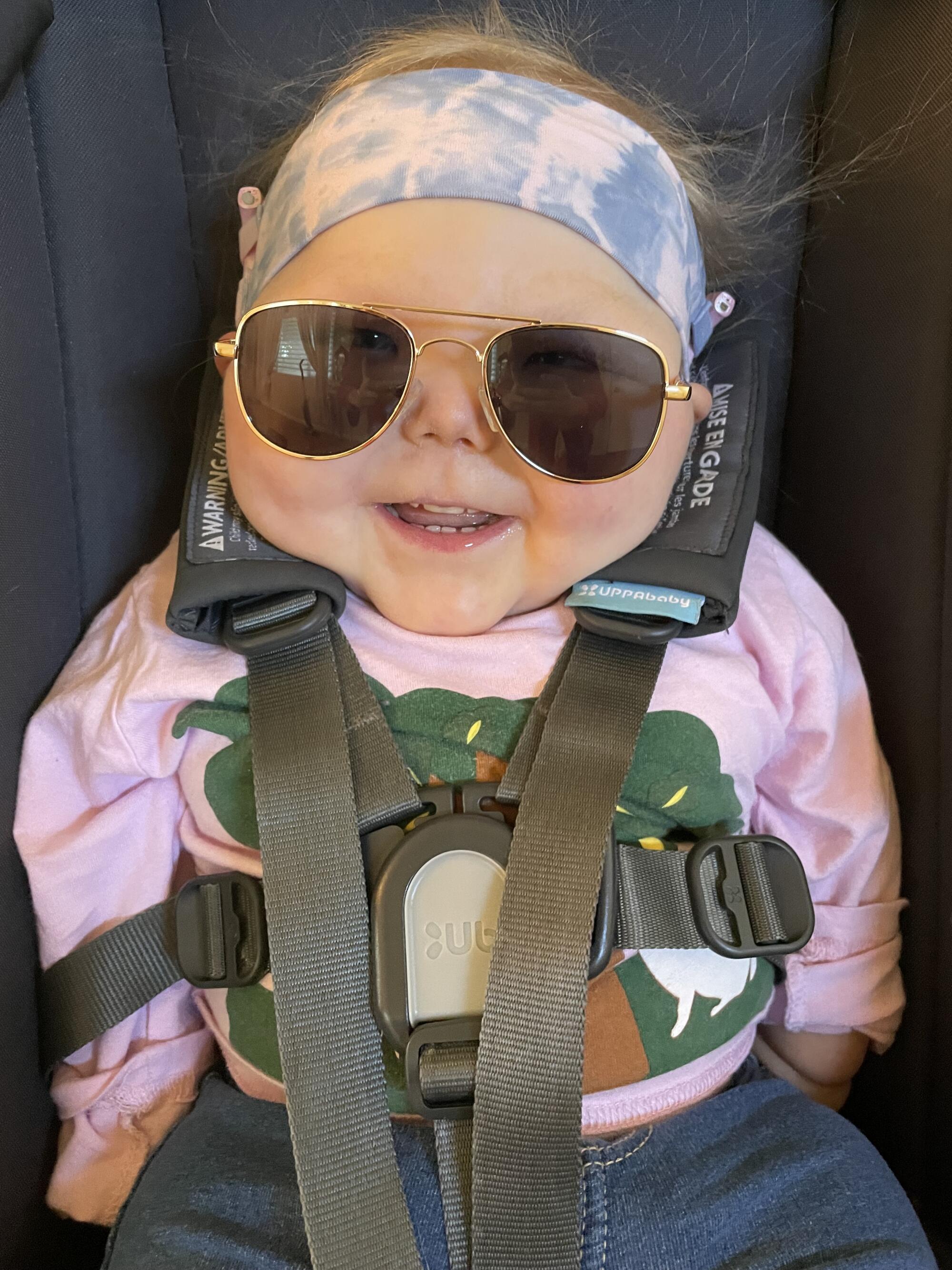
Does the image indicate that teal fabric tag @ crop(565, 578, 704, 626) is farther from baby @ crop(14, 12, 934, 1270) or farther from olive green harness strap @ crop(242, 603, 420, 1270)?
olive green harness strap @ crop(242, 603, 420, 1270)

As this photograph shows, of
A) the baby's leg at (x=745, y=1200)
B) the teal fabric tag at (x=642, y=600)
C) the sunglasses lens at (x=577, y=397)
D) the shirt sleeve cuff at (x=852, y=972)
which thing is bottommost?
the baby's leg at (x=745, y=1200)

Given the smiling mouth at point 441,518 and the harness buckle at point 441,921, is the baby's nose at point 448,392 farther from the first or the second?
the harness buckle at point 441,921

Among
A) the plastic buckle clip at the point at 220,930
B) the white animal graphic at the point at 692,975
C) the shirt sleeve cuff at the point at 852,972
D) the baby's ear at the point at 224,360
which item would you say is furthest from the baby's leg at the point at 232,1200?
the baby's ear at the point at 224,360

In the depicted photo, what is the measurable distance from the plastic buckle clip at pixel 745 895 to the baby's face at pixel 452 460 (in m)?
0.27

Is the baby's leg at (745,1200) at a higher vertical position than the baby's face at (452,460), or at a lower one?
lower

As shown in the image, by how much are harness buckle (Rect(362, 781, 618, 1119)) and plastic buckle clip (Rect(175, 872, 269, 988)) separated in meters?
0.12

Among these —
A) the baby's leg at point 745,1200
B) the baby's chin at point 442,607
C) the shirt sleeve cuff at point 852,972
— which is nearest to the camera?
the baby's leg at point 745,1200

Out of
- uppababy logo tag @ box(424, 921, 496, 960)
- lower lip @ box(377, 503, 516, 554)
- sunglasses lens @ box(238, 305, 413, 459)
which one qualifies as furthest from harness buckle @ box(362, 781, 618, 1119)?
sunglasses lens @ box(238, 305, 413, 459)

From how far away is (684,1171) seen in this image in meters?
0.88

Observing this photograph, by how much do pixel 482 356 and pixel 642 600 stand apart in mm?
251

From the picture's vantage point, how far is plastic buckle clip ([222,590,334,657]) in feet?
3.03

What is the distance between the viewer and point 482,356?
838 millimetres

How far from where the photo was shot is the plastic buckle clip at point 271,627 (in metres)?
0.92

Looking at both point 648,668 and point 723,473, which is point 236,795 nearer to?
point 648,668
